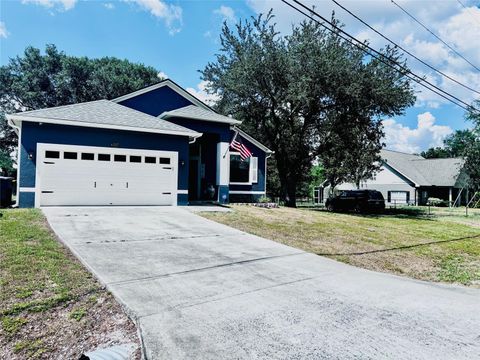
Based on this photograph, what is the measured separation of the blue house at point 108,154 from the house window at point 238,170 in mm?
2432

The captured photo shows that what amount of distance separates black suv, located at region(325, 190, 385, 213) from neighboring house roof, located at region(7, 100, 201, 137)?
40.8ft

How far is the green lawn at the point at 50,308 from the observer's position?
12.4 ft

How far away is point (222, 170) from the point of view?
1783cm

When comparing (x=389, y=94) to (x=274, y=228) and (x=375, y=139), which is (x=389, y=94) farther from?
(x=274, y=228)

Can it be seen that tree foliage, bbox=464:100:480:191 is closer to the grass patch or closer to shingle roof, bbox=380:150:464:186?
shingle roof, bbox=380:150:464:186

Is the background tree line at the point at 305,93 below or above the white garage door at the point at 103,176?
above

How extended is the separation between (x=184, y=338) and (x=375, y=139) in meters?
22.2

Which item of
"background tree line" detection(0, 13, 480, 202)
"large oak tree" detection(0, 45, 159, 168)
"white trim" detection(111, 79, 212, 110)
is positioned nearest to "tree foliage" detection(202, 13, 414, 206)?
"background tree line" detection(0, 13, 480, 202)

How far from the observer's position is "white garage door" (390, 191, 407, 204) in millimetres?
37312

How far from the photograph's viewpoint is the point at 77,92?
3759 centimetres

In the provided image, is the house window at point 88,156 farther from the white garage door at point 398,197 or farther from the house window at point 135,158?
the white garage door at point 398,197

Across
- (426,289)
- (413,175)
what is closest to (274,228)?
(426,289)

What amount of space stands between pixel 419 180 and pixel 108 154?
33.8 metres

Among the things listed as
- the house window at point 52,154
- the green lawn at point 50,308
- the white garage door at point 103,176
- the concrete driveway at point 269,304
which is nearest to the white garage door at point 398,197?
the white garage door at point 103,176
